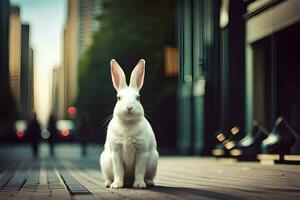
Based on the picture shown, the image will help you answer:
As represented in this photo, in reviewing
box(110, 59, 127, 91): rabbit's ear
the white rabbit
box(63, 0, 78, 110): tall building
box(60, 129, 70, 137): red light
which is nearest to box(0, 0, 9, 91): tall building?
box(63, 0, 78, 110): tall building

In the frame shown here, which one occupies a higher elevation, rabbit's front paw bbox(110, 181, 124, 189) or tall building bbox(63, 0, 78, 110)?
tall building bbox(63, 0, 78, 110)

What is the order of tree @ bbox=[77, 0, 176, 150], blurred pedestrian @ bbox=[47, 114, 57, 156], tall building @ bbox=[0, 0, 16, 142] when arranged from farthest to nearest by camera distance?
tall building @ bbox=[0, 0, 16, 142], tree @ bbox=[77, 0, 176, 150], blurred pedestrian @ bbox=[47, 114, 57, 156]

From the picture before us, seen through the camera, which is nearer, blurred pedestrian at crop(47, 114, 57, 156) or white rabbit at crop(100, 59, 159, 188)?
white rabbit at crop(100, 59, 159, 188)

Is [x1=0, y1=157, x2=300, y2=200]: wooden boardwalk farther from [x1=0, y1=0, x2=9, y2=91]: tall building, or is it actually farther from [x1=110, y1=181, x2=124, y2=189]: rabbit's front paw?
[x1=0, y1=0, x2=9, y2=91]: tall building

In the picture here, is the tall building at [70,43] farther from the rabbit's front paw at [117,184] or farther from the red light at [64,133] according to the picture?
the rabbit's front paw at [117,184]

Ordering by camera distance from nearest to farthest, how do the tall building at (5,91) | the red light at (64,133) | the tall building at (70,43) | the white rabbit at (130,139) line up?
the white rabbit at (130,139)
the red light at (64,133)
the tall building at (5,91)
the tall building at (70,43)

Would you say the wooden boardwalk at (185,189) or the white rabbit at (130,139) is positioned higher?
the white rabbit at (130,139)

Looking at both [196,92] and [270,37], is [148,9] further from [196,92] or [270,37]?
[270,37]

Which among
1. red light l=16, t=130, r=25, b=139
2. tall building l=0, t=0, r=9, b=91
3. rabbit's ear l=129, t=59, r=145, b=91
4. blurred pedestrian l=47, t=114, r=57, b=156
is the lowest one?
red light l=16, t=130, r=25, b=139

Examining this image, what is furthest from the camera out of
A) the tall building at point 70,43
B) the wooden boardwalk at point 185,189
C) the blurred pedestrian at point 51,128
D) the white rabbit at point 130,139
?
the tall building at point 70,43

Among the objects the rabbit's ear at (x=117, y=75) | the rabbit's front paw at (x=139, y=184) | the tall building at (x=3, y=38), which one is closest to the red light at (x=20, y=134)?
the tall building at (x=3, y=38)

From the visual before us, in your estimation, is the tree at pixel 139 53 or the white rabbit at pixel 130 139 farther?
the tree at pixel 139 53
